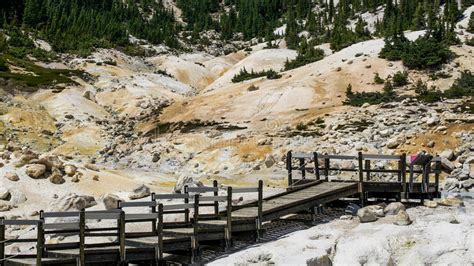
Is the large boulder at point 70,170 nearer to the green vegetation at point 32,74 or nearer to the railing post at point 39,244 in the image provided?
the railing post at point 39,244

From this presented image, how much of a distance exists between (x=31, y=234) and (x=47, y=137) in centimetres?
3194

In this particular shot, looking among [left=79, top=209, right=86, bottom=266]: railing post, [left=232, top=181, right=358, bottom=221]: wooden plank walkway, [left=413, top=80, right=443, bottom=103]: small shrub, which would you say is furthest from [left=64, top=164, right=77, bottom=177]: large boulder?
[left=413, top=80, right=443, bottom=103]: small shrub

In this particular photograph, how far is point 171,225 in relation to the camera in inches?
662

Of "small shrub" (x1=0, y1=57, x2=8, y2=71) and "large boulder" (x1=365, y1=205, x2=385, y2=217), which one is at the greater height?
"small shrub" (x1=0, y1=57, x2=8, y2=71)

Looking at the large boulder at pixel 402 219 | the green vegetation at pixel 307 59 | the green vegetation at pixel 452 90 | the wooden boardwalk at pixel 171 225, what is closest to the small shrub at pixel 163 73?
the green vegetation at pixel 307 59

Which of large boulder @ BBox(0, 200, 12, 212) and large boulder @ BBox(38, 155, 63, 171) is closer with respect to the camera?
large boulder @ BBox(0, 200, 12, 212)

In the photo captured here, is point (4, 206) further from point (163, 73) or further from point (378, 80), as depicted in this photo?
point (163, 73)

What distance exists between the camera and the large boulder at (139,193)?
970 inches

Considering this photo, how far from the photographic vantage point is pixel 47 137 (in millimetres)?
50094

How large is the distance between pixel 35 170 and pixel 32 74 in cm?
4975

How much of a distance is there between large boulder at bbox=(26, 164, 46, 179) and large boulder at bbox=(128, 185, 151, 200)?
457cm

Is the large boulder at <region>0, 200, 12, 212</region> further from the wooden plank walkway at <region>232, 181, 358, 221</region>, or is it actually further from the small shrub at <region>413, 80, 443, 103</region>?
the small shrub at <region>413, 80, 443, 103</region>

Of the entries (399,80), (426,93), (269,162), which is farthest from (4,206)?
(399,80)

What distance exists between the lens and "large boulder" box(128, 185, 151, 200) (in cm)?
2463
